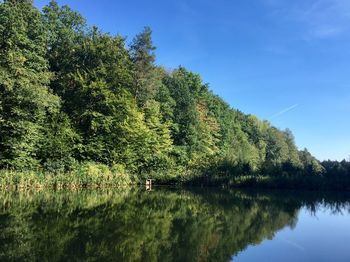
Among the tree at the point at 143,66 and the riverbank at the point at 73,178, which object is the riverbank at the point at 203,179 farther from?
the tree at the point at 143,66

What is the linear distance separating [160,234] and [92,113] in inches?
1125

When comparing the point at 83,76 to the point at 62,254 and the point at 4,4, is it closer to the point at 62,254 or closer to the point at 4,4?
the point at 4,4

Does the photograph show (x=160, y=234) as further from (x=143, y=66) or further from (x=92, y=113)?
(x=143, y=66)

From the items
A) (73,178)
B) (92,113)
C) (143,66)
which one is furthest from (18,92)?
(143,66)

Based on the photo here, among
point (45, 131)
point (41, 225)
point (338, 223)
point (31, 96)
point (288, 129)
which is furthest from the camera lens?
point (288, 129)

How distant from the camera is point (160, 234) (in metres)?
12.5

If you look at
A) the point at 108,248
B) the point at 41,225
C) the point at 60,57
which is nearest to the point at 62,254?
the point at 108,248

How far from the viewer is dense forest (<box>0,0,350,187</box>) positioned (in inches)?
1177

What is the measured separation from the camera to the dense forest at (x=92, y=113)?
29891mm

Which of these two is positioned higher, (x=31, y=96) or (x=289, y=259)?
(x=31, y=96)

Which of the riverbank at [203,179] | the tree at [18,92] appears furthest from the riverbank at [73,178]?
the tree at [18,92]

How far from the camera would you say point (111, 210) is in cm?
1809

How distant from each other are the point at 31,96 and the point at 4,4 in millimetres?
8419

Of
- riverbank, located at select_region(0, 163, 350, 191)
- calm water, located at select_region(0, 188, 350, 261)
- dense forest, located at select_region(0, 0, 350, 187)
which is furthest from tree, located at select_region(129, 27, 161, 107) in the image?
calm water, located at select_region(0, 188, 350, 261)
